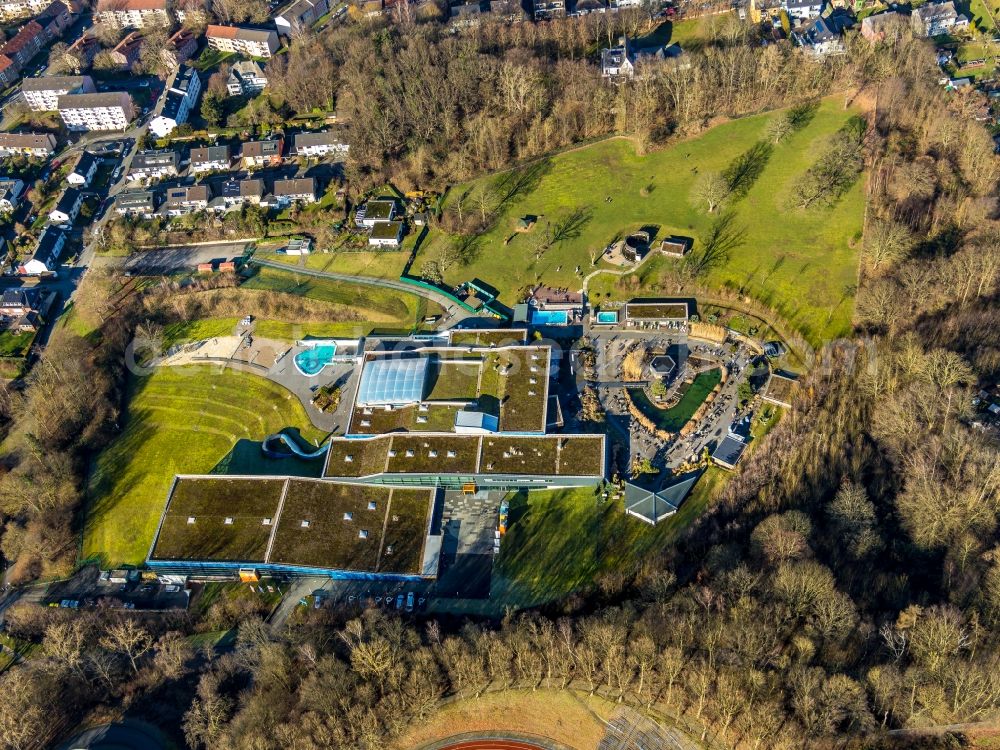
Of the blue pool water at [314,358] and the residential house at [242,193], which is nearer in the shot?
the blue pool water at [314,358]

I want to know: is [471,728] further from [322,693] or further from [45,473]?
[45,473]

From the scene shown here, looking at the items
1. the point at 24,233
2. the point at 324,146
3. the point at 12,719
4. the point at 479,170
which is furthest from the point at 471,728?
the point at 24,233

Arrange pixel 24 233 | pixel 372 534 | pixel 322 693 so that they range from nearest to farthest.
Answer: pixel 322 693 < pixel 372 534 < pixel 24 233

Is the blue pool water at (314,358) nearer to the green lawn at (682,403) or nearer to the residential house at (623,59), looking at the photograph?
the green lawn at (682,403)

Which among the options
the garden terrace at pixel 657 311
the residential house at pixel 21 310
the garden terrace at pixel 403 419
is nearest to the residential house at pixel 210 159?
the residential house at pixel 21 310

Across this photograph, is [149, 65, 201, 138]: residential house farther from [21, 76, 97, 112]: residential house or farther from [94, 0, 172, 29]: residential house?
[94, 0, 172, 29]: residential house

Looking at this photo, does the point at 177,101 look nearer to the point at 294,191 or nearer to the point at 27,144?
the point at 27,144
